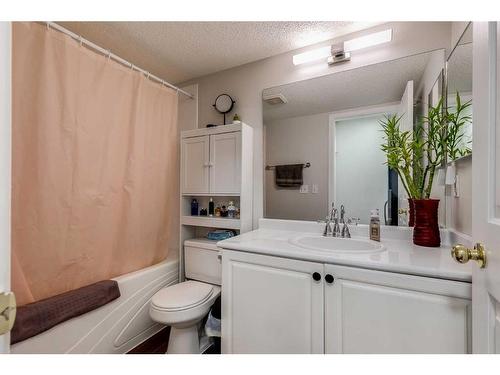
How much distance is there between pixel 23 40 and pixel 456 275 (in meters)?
2.17

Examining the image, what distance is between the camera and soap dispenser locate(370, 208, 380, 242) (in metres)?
1.34

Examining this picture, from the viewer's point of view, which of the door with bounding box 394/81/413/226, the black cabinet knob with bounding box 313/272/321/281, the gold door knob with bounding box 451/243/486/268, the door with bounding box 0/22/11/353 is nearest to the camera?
the door with bounding box 0/22/11/353

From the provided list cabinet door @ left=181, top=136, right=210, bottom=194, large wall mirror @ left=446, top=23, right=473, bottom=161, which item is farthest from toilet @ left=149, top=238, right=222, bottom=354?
large wall mirror @ left=446, top=23, right=473, bottom=161

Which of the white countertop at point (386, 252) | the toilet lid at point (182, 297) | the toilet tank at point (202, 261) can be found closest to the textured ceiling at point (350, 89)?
the white countertop at point (386, 252)

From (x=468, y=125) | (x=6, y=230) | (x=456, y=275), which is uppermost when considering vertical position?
(x=468, y=125)

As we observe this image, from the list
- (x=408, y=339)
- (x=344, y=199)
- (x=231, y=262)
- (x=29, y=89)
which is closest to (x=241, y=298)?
(x=231, y=262)

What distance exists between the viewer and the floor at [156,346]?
1575 millimetres

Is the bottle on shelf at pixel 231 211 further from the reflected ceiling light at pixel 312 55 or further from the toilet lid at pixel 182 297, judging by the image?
the reflected ceiling light at pixel 312 55

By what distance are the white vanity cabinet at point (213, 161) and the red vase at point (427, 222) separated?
1.11 metres

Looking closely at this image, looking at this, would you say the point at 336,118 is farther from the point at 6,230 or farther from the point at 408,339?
the point at 6,230

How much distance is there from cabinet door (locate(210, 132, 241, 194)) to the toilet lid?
2.34 ft

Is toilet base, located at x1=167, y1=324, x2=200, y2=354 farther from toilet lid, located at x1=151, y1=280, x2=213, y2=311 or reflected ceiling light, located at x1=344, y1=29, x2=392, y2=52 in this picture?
reflected ceiling light, located at x1=344, y1=29, x2=392, y2=52

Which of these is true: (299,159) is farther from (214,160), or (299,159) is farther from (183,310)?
(183,310)
